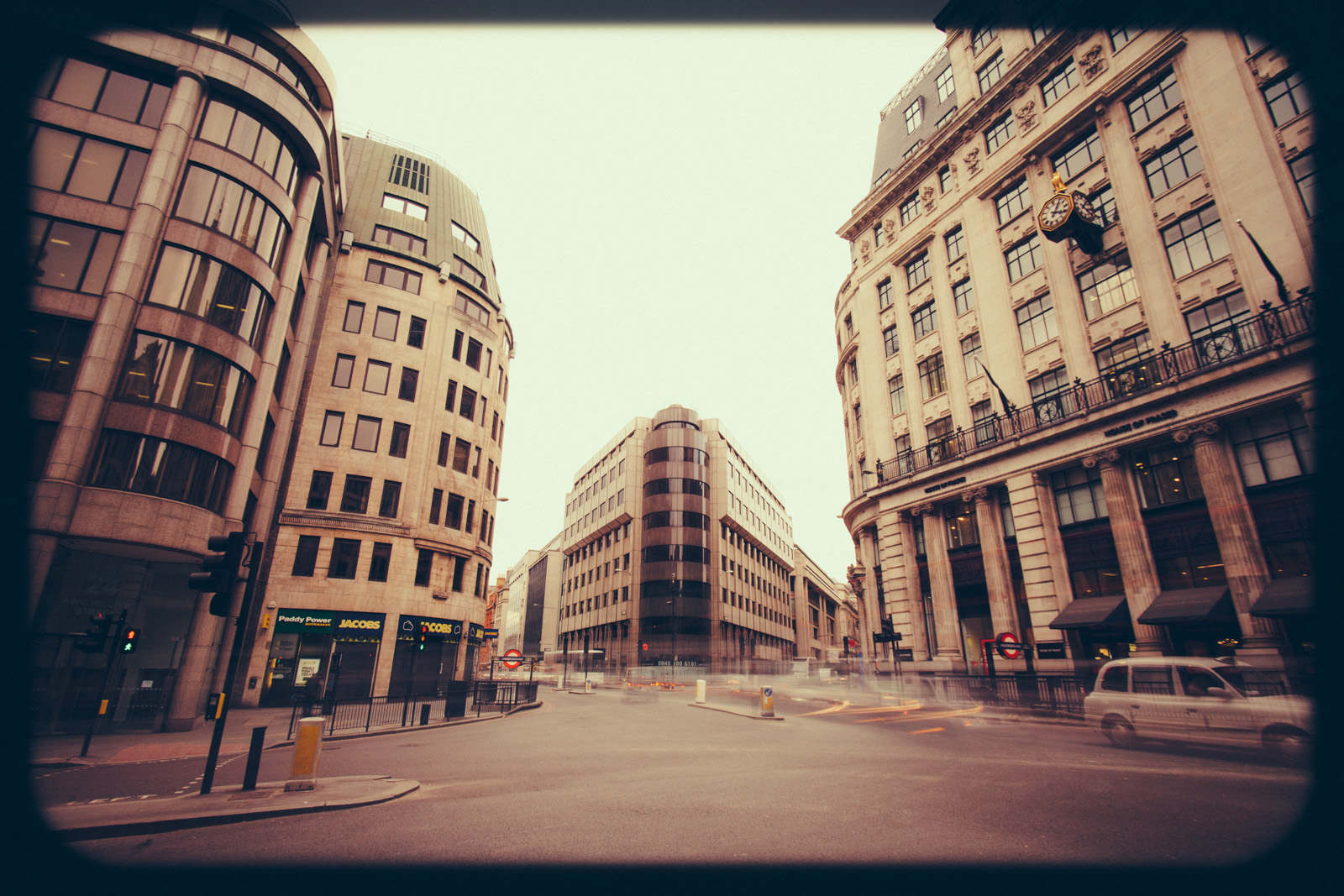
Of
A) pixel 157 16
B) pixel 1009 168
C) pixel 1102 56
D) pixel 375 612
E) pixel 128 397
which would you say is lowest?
pixel 375 612

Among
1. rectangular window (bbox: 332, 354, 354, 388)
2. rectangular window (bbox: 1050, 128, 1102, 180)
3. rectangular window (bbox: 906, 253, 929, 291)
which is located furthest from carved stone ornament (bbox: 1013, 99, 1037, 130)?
rectangular window (bbox: 332, 354, 354, 388)

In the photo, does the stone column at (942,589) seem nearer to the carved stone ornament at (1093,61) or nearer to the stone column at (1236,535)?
the stone column at (1236,535)

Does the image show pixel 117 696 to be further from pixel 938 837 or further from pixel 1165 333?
pixel 1165 333

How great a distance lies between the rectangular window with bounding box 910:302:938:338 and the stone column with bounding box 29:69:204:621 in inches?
1281

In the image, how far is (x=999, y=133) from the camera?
93.1 feet

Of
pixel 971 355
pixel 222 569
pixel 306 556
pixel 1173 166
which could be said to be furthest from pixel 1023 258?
pixel 306 556

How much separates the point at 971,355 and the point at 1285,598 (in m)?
15.0

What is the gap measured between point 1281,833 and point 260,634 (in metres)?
31.2

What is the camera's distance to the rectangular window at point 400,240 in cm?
3316

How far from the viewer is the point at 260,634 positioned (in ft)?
81.0

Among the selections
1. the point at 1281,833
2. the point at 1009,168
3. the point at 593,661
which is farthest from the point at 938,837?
the point at 593,661

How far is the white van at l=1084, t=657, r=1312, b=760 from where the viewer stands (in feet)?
30.3

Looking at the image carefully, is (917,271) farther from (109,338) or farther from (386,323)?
(109,338)

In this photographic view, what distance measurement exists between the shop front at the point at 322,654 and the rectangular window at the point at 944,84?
140 ft
